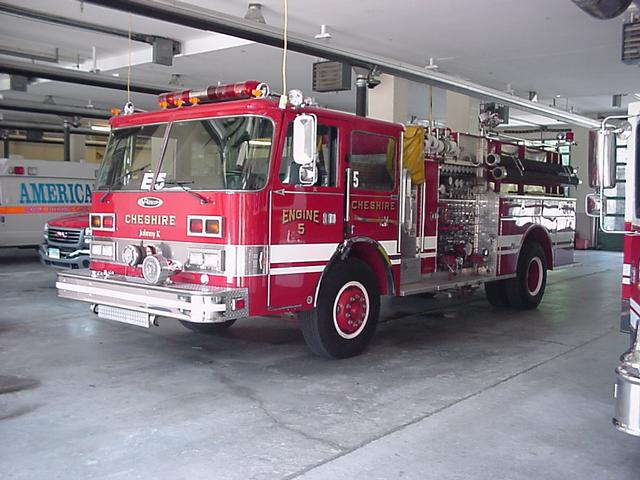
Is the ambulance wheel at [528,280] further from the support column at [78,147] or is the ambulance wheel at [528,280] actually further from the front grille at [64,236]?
the support column at [78,147]

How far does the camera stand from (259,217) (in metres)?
5.69

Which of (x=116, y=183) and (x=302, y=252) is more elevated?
(x=116, y=183)

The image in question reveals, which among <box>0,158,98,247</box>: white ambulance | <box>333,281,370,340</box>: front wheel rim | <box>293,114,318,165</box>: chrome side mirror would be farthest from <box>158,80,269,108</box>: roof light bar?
<box>0,158,98,247</box>: white ambulance

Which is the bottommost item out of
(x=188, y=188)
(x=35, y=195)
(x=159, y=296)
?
(x=159, y=296)

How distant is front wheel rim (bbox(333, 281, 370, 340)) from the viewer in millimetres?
6570

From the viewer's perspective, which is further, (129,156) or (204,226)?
(129,156)

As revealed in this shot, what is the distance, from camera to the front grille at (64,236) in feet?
39.9

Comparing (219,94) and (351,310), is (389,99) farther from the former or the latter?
(219,94)

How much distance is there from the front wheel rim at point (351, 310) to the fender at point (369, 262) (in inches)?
11.8

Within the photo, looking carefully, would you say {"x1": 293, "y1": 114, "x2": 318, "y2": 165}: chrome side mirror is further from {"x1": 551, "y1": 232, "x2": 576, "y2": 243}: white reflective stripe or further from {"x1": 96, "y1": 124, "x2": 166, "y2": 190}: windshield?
{"x1": 551, "y1": 232, "x2": 576, "y2": 243}: white reflective stripe

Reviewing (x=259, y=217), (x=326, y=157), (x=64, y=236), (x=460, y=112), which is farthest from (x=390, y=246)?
(x=460, y=112)

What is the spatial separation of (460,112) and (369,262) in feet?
31.2

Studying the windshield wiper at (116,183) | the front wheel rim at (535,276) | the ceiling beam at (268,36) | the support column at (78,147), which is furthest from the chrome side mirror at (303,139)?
the support column at (78,147)

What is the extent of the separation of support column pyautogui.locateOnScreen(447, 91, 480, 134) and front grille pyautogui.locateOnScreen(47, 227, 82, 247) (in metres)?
8.62
